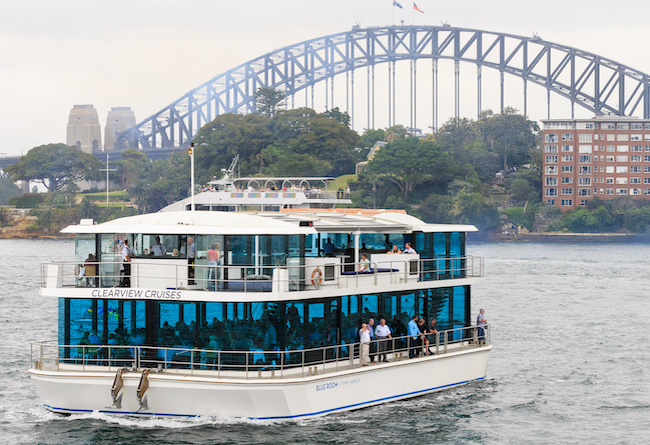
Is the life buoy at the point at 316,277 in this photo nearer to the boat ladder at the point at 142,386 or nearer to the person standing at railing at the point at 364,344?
the person standing at railing at the point at 364,344

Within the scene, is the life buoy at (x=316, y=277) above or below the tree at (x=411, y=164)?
below

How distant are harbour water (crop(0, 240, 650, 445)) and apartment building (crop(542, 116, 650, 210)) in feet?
247

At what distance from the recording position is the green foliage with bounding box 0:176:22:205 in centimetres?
18612

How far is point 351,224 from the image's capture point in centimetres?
2133

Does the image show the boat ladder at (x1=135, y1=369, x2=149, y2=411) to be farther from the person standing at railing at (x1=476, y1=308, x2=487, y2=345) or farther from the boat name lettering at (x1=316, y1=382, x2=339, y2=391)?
the person standing at railing at (x1=476, y1=308, x2=487, y2=345)

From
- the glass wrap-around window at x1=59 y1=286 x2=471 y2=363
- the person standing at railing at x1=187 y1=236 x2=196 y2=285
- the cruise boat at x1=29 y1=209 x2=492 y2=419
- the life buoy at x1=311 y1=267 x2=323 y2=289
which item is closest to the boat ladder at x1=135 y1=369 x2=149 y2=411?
the cruise boat at x1=29 y1=209 x2=492 y2=419

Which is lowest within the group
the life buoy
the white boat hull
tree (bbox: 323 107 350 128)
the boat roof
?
the white boat hull

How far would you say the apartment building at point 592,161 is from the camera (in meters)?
124

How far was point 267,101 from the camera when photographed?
150 m

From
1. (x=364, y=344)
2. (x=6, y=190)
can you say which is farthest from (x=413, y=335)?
(x=6, y=190)

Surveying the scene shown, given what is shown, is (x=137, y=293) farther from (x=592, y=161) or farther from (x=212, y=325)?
(x=592, y=161)

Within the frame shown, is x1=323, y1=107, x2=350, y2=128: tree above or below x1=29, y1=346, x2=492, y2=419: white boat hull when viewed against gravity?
above

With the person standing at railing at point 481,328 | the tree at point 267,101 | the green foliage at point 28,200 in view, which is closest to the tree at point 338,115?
the tree at point 267,101

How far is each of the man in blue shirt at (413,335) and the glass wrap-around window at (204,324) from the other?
5.95ft
